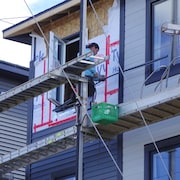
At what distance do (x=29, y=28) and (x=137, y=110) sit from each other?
6328mm

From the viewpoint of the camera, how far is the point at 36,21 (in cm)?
2305

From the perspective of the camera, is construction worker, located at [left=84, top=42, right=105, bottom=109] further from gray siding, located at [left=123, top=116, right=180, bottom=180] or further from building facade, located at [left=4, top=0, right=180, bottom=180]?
gray siding, located at [left=123, top=116, right=180, bottom=180]

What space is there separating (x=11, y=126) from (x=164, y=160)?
10598 millimetres

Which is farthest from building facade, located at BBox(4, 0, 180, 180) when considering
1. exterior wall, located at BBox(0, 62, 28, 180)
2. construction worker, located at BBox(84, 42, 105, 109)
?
exterior wall, located at BBox(0, 62, 28, 180)

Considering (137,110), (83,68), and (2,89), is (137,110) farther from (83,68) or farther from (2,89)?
(2,89)

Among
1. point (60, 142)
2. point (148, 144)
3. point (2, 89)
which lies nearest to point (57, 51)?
point (60, 142)

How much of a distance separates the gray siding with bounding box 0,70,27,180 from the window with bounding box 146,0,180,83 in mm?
9373

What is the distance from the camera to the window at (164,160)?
18.6m

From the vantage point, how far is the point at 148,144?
19.2 metres

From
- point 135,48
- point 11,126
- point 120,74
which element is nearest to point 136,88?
point 120,74

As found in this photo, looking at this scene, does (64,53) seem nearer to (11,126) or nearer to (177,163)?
(177,163)

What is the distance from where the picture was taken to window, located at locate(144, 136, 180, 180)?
18.6 metres

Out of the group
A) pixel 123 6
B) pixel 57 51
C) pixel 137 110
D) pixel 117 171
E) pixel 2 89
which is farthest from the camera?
pixel 2 89

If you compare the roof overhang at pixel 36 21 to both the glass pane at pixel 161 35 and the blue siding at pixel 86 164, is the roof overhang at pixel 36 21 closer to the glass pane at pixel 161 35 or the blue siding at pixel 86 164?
the glass pane at pixel 161 35
